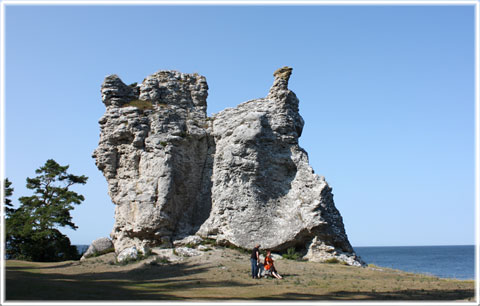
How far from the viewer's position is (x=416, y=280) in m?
17.7

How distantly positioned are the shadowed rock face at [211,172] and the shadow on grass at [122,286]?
5.56 m

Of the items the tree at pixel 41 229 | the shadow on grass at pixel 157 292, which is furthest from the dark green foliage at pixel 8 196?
the shadow on grass at pixel 157 292

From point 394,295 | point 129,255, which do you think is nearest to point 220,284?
point 394,295

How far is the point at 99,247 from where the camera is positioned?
29.3 metres

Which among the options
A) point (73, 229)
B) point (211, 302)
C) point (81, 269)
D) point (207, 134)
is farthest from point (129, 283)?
point (73, 229)

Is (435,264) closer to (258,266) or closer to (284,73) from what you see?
(284,73)

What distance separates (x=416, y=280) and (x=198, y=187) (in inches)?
580

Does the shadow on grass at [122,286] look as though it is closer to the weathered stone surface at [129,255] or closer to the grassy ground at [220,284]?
the grassy ground at [220,284]

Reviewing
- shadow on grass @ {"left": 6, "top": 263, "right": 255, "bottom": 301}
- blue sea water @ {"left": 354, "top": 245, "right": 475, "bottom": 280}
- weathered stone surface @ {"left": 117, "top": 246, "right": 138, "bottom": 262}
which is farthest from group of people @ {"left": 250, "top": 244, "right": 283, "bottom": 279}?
blue sea water @ {"left": 354, "top": 245, "right": 475, "bottom": 280}

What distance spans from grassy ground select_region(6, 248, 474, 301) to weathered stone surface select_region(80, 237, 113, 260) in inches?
187

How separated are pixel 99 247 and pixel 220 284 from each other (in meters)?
16.8

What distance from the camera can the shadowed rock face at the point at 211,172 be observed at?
24094 millimetres

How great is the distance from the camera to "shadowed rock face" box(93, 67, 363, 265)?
24.1m

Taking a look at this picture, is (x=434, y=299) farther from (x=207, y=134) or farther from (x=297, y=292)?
(x=207, y=134)
